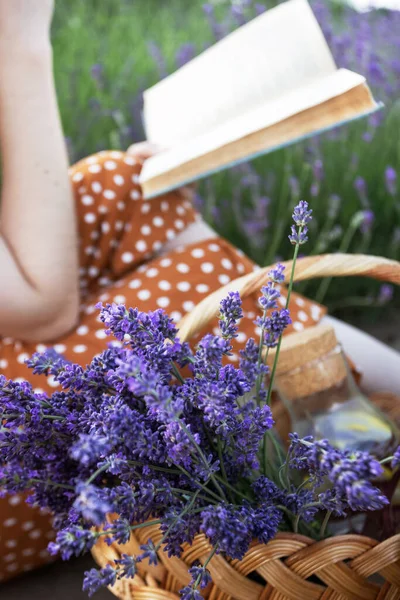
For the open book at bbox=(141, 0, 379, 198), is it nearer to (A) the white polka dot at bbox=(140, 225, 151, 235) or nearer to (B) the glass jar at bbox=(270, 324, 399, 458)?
(A) the white polka dot at bbox=(140, 225, 151, 235)

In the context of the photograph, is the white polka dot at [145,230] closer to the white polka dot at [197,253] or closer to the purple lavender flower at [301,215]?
the white polka dot at [197,253]

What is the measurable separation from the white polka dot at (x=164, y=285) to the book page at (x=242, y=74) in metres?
0.27

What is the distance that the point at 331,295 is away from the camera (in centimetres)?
212

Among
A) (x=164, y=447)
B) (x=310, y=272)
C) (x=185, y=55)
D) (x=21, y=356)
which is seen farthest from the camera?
(x=185, y=55)

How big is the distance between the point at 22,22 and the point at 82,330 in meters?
0.46

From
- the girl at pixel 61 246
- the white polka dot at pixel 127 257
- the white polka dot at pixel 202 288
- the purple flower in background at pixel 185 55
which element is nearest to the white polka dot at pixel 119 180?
the girl at pixel 61 246

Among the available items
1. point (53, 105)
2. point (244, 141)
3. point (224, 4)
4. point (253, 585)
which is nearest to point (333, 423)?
point (253, 585)

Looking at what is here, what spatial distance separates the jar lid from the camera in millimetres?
958

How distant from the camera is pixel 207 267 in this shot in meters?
1.16

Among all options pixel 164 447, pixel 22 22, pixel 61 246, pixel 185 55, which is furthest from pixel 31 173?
pixel 185 55

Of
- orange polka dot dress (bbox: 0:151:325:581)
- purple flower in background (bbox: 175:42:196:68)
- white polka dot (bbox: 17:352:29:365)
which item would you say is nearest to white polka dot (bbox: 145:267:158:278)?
orange polka dot dress (bbox: 0:151:325:581)

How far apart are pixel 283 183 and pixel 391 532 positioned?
1.45m

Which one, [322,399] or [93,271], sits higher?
[93,271]

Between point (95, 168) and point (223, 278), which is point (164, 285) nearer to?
point (223, 278)
